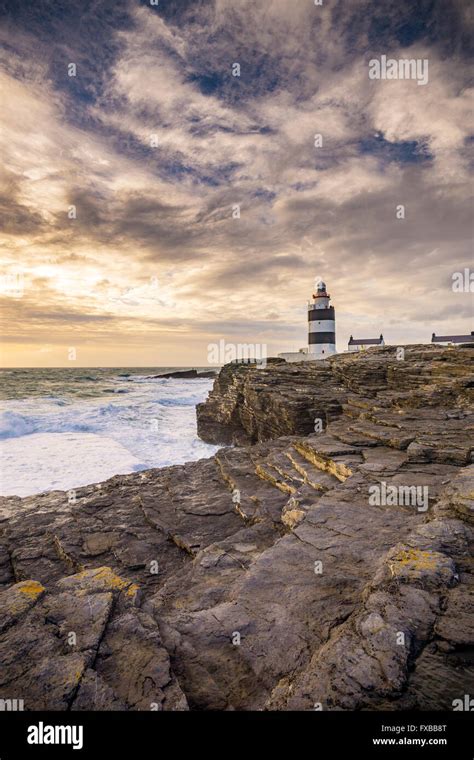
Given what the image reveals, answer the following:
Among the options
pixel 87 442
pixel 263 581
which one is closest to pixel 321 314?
pixel 87 442

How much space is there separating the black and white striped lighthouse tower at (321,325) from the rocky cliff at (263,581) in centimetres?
2955

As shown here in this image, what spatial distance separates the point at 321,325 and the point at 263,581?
38.0 metres

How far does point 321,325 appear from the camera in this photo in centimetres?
4019

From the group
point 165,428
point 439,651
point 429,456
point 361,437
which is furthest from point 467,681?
point 165,428

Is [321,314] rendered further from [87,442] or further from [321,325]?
[87,442]

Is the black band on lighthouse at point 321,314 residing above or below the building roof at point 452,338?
above

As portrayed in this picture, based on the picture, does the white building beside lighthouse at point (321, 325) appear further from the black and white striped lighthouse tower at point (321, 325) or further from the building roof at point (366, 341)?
the building roof at point (366, 341)

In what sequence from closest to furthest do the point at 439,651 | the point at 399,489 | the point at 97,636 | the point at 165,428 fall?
the point at 439,651 → the point at 97,636 → the point at 399,489 → the point at 165,428

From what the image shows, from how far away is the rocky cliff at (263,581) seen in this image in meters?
2.74

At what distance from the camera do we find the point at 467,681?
100 inches

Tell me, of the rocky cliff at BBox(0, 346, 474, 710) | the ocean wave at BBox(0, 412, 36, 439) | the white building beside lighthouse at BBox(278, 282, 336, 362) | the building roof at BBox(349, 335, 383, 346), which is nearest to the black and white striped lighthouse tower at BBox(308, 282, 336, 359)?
the white building beside lighthouse at BBox(278, 282, 336, 362)

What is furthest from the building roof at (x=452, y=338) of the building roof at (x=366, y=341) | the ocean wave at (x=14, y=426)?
the ocean wave at (x=14, y=426)
